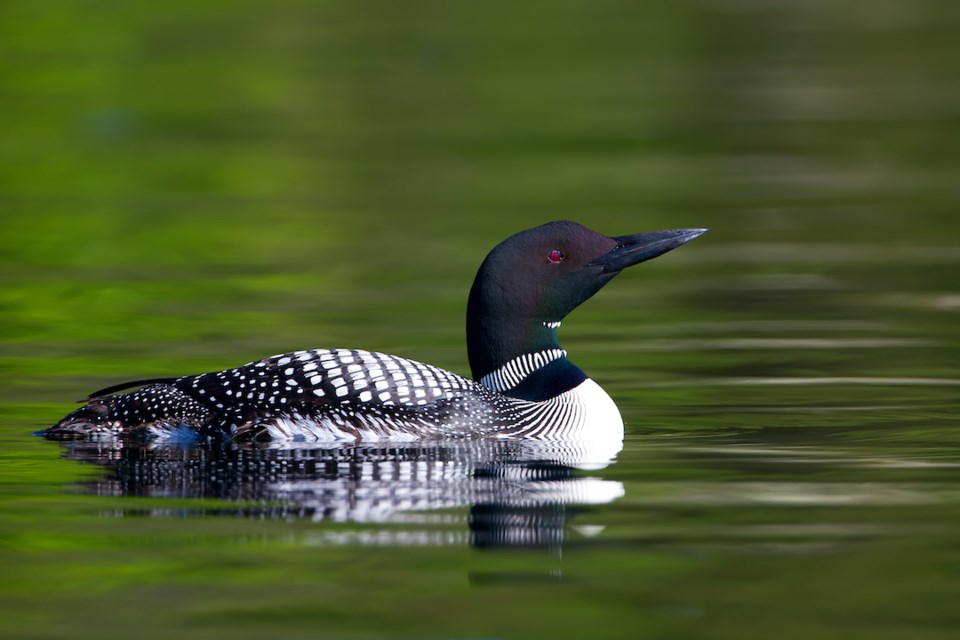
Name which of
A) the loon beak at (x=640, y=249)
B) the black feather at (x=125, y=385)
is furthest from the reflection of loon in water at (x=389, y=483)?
the loon beak at (x=640, y=249)

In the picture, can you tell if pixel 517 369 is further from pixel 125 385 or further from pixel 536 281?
pixel 125 385

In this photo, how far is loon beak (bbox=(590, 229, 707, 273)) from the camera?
605 centimetres

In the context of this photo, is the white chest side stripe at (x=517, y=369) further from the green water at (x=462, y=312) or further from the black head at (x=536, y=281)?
the green water at (x=462, y=312)

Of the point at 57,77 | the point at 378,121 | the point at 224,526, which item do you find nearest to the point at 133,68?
the point at 57,77

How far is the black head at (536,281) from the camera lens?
596 cm

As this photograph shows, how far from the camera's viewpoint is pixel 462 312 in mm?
8180

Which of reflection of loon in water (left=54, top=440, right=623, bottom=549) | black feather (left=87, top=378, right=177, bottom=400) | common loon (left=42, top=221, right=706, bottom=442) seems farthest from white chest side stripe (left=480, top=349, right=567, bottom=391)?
black feather (left=87, top=378, right=177, bottom=400)

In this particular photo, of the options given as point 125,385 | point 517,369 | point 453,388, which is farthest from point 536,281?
point 125,385

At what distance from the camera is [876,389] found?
6.48 meters

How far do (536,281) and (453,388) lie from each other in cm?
47

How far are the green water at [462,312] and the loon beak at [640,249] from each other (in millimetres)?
532

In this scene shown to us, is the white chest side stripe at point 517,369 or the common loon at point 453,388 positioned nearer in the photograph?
the common loon at point 453,388

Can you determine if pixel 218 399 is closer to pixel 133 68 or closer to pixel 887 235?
pixel 887 235

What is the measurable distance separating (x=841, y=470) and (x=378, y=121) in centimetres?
1046
